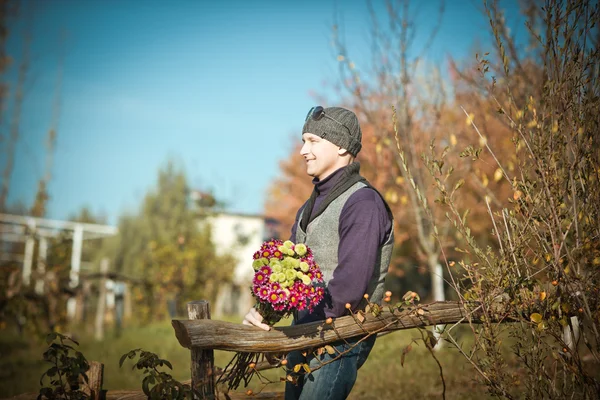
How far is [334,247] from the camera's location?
281cm

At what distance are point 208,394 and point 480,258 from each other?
1.65m

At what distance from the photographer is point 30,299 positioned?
28.5 ft

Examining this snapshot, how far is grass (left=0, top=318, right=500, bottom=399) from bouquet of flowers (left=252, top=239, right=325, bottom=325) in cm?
116

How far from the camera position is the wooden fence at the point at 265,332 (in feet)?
8.35

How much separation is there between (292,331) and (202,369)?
492 millimetres

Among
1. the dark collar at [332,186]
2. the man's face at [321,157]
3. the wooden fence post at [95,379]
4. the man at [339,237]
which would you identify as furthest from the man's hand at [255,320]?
the wooden fence post at [95,379]

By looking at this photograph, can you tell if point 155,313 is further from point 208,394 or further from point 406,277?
point 208,394

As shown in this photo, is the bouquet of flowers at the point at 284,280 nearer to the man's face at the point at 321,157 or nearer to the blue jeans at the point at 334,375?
the blue jeans at the point at 334,375

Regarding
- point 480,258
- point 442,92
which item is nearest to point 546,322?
point 480,258

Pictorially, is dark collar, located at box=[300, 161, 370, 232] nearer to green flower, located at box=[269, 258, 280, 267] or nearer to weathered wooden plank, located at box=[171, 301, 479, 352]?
green flower, located at box=[269, 258, 280, 267]

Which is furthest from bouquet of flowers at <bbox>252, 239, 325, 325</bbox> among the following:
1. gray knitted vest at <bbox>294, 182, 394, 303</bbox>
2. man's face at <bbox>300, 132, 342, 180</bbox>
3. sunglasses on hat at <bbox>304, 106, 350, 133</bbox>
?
sunglasses on hat at <bbox>304, 106, 350, 133</bbox>

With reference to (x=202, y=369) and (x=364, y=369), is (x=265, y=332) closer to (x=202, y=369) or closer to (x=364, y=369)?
(x=202, y=369)

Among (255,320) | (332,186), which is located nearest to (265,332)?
(255,320)

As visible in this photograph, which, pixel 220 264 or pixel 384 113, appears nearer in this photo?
pixel 384 113
